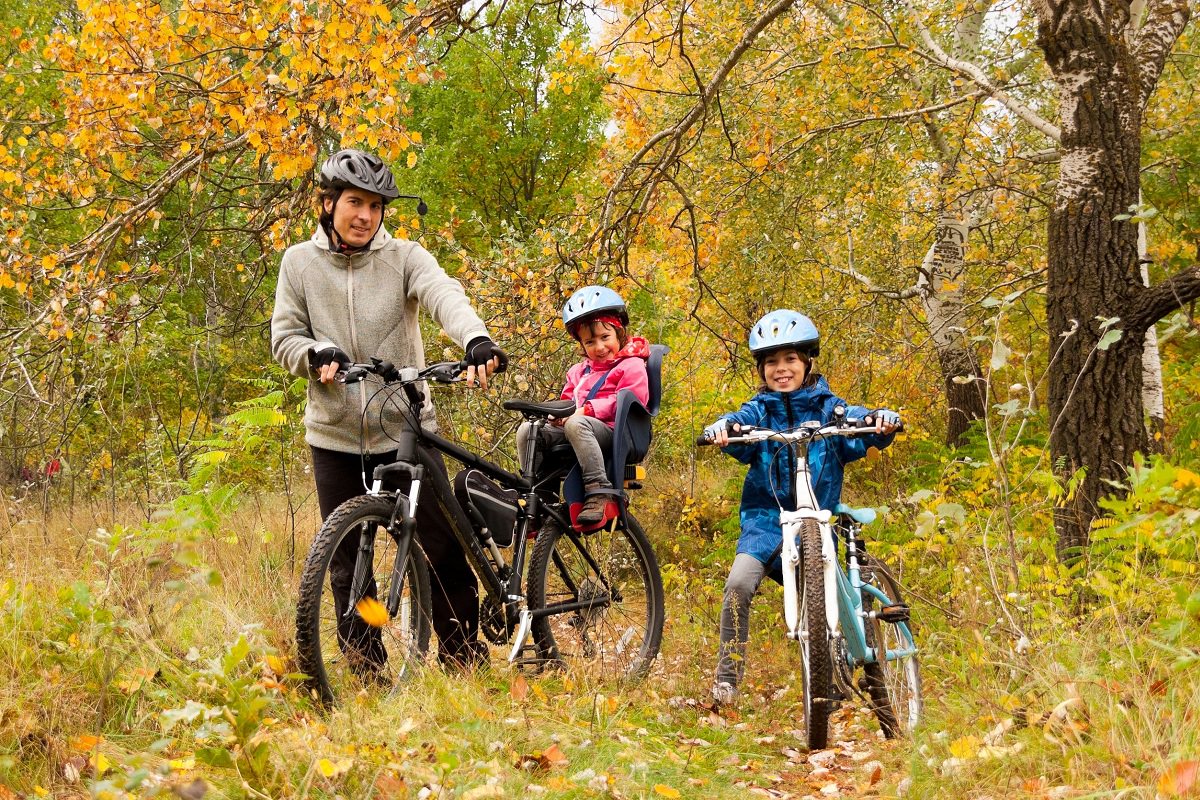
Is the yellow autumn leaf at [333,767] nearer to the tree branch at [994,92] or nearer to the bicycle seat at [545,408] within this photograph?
the bicycle seat at [545,408]

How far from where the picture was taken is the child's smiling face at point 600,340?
18.3 feet

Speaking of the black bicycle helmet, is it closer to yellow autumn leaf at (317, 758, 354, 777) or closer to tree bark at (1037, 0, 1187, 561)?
yellow autumn leaf at (317, 758, 354, 777)

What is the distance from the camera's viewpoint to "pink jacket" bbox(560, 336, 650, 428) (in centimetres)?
533

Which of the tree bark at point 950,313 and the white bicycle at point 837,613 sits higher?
the tree bark at point 950,313

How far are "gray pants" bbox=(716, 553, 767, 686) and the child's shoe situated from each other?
68cm

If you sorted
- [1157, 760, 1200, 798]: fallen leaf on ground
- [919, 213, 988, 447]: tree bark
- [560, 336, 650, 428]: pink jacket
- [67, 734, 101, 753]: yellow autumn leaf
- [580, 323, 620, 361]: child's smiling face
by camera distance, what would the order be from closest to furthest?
[1157, 760, 1200, 798]: fallen leaf on ground, [67, 734, 101, 753]: yellow autumn leaf, [560, 336, 650, 428]: pink jacket, [580, 323, 620, 361]: child's smiling face, [919, 213, 988, 447]: tree bark

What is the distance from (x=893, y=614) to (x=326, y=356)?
256cm

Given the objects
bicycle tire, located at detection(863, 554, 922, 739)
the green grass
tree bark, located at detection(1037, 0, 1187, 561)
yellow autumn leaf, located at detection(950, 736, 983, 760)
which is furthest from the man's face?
tree bark, located at detection(1037, 0, 1187, 561)

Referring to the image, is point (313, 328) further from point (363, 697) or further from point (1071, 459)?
point (1071, 459)

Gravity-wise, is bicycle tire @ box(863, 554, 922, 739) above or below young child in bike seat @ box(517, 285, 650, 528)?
below

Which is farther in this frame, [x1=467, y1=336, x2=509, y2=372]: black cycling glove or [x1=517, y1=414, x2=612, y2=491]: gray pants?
[x1=517, y1=414, x2=612, y2=491]: gray pants

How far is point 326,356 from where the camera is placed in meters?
3.85

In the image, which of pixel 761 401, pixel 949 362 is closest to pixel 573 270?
pixel 761 401

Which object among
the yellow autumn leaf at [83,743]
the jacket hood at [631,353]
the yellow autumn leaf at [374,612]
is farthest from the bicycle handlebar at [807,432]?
the yellow autumn leaf at [83,743]
